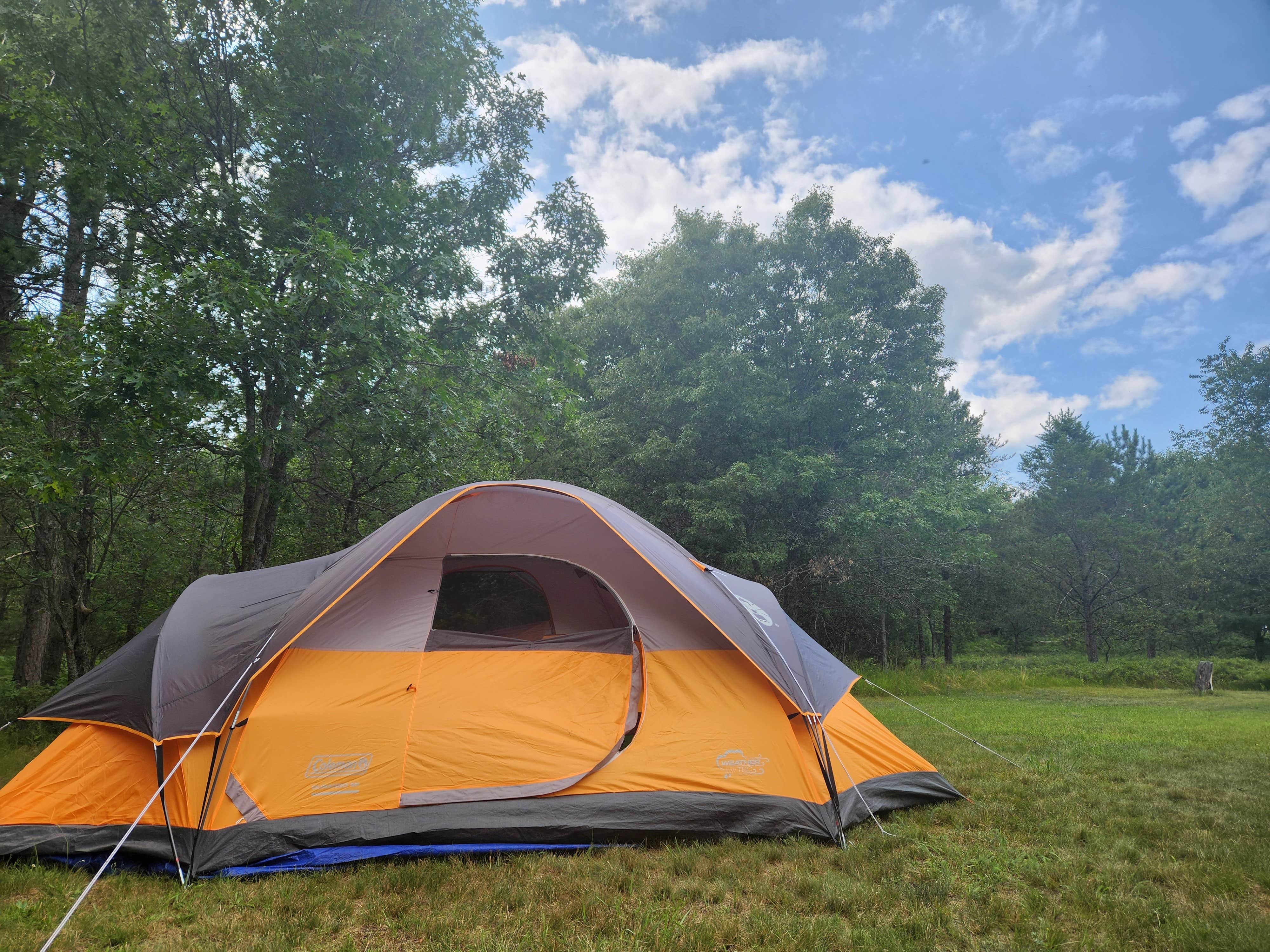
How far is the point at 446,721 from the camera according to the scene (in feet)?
11.2

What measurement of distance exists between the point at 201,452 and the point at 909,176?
37.6ft

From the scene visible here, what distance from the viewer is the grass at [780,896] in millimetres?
2340

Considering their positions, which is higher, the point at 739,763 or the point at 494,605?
the point at 494,605

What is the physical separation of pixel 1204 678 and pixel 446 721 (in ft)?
53.3

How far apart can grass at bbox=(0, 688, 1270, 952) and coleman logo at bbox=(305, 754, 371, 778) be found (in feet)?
1.41

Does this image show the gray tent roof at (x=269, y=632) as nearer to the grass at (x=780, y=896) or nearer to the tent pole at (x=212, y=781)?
the tent pole at (x=212, y=781)

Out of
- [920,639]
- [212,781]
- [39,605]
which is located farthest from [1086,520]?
[39,605]

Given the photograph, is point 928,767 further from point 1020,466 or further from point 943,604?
point 1020,466

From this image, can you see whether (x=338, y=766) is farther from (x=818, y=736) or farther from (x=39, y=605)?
(x=39, y=605)

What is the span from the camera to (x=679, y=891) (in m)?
2.70

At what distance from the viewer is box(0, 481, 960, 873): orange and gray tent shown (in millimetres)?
3025

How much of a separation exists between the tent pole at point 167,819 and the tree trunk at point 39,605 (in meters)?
4.90

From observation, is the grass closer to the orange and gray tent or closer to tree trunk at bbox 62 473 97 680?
the orange and gray tent

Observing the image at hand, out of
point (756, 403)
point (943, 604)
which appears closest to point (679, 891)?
point (756, 403)
